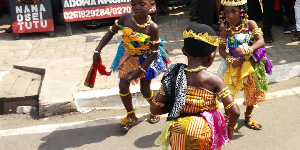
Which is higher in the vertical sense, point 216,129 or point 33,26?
point 216,129

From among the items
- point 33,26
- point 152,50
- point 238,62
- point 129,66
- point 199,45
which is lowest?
point 33,26

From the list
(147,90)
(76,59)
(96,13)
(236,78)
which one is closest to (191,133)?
(236,78)

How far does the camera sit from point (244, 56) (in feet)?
13.6

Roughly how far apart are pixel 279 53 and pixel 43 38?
5.01m

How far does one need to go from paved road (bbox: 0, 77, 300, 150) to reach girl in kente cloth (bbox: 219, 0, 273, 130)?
45 cm

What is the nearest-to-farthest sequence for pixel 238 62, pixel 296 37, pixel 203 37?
1. pixel 203 37
2. pixel 238 62
3. pixel 296 37

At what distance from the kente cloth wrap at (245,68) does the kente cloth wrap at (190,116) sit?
137 cm

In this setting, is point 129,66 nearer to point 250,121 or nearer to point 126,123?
point 126,123

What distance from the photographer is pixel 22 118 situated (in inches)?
195

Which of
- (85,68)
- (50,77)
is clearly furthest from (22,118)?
(85,68)

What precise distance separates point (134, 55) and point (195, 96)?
5.51 feet

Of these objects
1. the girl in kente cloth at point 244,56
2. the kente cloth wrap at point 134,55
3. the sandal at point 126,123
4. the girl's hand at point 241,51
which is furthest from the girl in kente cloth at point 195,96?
the sandal at point 126,123

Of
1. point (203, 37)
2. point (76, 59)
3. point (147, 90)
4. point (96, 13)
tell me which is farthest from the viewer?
point (96, 13)

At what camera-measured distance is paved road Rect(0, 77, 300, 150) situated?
13.8 ft
